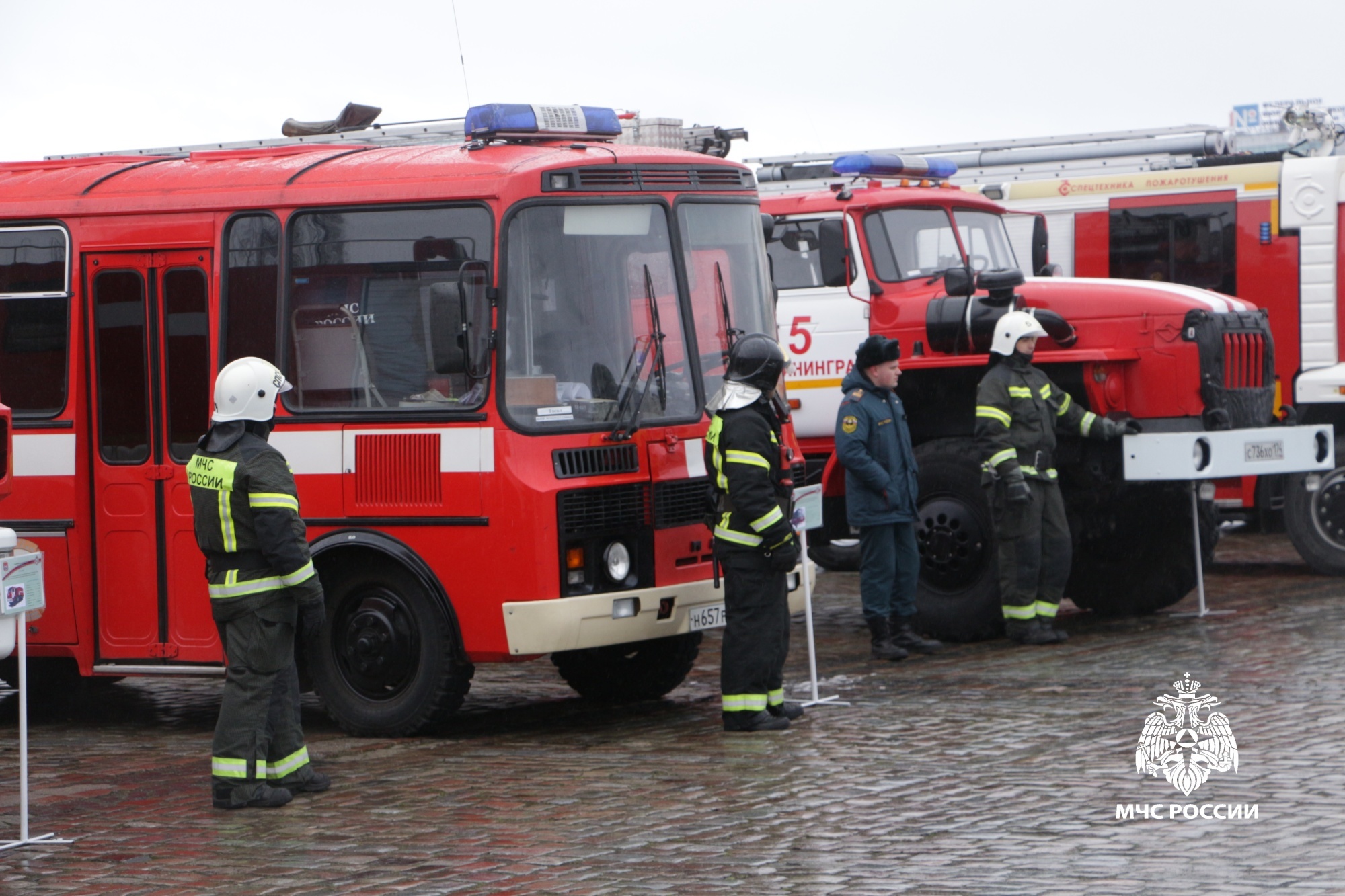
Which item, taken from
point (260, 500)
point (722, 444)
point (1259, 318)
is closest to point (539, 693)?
point (722, 444)

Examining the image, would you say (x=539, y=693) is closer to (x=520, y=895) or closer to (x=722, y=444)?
(x=722, y=444)

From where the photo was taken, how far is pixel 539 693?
436 inches

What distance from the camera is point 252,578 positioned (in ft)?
25.8

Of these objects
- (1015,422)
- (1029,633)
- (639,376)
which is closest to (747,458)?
(639,376)

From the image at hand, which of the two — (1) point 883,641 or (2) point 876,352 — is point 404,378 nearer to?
(2) point 876,352

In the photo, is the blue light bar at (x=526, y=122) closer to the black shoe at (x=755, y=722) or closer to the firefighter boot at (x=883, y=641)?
the black shoe at (x=755, y=722)

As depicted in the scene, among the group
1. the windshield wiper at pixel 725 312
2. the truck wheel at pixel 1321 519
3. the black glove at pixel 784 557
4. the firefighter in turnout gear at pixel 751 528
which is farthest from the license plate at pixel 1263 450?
the black glove at pixel 784 557

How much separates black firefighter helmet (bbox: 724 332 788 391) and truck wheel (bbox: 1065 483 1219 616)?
13.6 feet

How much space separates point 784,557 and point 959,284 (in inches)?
160

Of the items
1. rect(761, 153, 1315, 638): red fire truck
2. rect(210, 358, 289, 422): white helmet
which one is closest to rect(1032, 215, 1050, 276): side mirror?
rect(761, 153, 1315, 638): red fire truck

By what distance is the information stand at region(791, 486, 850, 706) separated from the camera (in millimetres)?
9758

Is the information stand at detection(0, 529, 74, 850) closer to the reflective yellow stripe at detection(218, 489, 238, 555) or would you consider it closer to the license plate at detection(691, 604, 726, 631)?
the reflective yellow stripe at detection(218, 489, 238, 555)

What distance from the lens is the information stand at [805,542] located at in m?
9.76

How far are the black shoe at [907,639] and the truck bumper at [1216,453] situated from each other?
1.62 m
